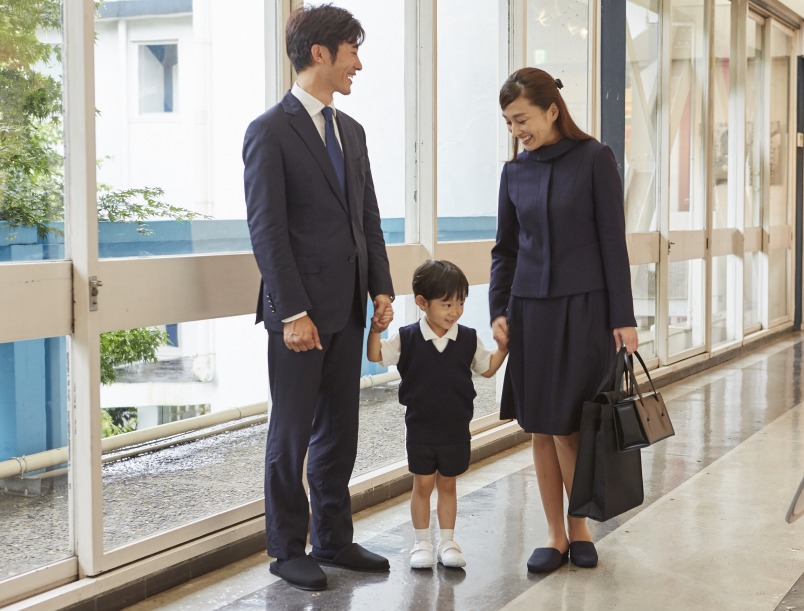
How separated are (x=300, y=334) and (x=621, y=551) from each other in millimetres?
1360

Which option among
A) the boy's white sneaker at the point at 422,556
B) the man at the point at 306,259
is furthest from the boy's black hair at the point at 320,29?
the boy's white sneaker at the point at 422,556

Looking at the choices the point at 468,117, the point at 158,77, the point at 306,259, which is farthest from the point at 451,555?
the point at 468,117

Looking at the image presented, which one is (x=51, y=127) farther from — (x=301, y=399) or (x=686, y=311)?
(x=686, y=311)

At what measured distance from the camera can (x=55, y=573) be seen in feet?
8.82

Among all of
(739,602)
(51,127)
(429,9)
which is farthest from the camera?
(429,9)

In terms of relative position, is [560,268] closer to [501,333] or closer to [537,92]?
[501,333]

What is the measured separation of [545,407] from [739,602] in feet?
2.54

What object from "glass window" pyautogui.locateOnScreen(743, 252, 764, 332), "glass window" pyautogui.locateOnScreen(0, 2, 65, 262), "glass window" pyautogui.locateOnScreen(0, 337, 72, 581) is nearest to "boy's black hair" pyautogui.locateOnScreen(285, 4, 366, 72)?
"glass window" pyautogui.locateOnScreen(0, 2, 65, 262)

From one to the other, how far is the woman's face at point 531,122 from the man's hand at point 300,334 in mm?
838

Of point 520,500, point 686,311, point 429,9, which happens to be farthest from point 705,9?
point 520,500

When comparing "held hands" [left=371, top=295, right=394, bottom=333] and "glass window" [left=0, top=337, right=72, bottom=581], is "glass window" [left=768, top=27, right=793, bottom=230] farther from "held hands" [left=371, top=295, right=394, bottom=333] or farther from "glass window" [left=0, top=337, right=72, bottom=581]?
"glass window" [left=0, top=337, right=72, bottom=581]

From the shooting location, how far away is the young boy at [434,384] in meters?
3.09

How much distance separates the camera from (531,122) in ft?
9.85

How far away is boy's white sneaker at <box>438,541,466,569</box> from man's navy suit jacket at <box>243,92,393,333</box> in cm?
80
